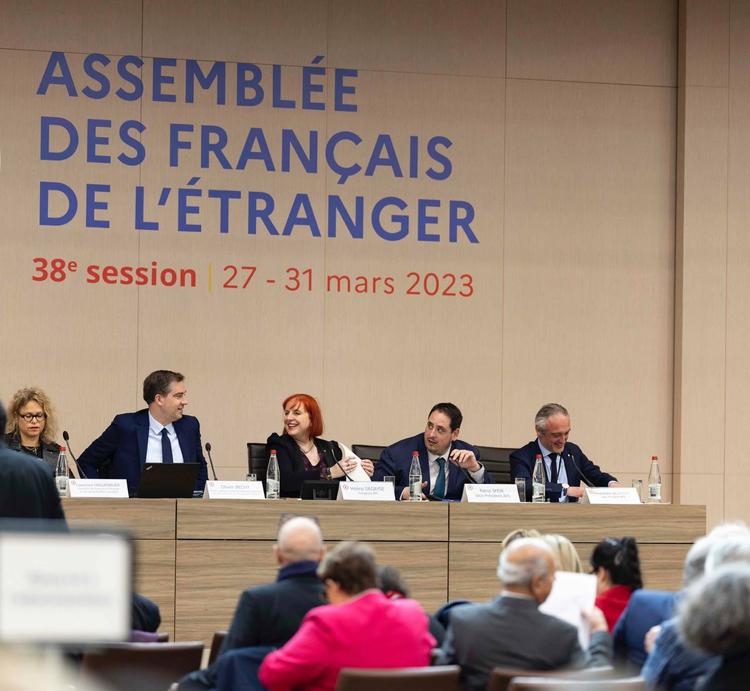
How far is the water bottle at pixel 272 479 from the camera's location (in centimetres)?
604

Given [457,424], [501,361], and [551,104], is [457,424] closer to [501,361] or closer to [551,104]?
[501,361]

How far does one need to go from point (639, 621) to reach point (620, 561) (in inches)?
18.8

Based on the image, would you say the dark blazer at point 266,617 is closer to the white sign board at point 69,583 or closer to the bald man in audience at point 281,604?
the bald man in audience at point 281,604

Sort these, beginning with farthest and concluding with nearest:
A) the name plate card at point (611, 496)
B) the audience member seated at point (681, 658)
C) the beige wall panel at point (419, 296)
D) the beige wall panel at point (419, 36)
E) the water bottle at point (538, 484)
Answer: the beige wall panel at point (419, 36) → the beige wall panel at point (419, 296) → the water bottle at point (538, 484) → the name plate card at point (611, 496) → the audience member seated at point (681, 658)

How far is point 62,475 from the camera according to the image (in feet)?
19.0

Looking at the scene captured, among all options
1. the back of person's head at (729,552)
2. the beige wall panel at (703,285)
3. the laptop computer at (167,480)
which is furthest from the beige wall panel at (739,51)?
the back of person's head at (729,552)

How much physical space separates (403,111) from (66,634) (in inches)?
304

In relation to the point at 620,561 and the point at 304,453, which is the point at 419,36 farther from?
the point at 620,561

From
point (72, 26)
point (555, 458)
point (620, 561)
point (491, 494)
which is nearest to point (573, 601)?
point (620, 561)

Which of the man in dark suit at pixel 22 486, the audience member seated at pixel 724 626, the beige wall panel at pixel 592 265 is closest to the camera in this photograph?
the audience member seated at pixel 724 626

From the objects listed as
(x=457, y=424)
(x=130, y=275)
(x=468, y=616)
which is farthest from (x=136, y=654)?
(x=130, y=275)

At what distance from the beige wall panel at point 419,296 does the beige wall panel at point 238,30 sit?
459 millimetres

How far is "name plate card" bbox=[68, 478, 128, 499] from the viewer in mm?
5672

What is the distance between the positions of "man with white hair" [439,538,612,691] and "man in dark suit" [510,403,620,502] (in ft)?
10.1
